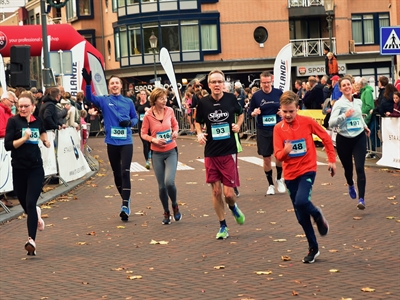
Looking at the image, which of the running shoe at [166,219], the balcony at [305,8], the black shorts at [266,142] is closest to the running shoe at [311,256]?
the running shoe at [166,219]

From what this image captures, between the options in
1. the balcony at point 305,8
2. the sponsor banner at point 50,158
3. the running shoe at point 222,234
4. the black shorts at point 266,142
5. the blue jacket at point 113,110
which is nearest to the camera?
the running shoe at point 222,234

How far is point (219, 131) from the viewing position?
11.6m

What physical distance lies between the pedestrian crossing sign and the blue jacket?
7593 mm

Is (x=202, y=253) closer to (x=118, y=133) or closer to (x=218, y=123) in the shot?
(x=218, y=123)

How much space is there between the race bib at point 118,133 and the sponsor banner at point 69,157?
543 cm

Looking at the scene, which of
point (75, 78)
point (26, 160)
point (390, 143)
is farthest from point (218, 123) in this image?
point (75, 78)

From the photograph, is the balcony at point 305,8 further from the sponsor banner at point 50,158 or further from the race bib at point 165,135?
the race bib at point 165,135

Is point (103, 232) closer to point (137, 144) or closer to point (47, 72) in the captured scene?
point (47, 72)

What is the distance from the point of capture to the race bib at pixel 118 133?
13.7 m

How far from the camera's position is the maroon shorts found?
11.5 m

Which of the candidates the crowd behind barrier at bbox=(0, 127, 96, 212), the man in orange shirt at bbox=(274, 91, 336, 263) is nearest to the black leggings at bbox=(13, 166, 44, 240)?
the man in orange shirt at bbox=(274, 91, 336, 263)

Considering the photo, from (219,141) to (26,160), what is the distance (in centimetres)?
226

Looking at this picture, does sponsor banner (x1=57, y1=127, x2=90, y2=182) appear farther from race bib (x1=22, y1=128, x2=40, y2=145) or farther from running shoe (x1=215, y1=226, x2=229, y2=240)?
running shoe (x1=215, y1=226, x2=229, y2=240)

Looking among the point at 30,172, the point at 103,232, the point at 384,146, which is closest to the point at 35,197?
the point at 30,172
